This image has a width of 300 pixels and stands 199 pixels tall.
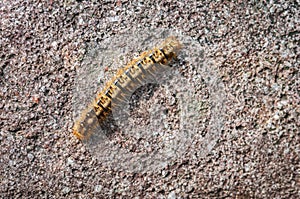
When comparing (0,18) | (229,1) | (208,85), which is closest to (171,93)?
(208,85)

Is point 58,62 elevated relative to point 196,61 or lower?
elevated

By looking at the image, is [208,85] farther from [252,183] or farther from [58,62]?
[58,62]

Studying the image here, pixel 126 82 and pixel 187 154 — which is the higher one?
A: pixel 126 82

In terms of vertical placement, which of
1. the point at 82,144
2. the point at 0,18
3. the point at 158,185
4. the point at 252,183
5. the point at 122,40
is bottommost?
the point at 252,183

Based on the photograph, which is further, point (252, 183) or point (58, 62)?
point (58, 62)
